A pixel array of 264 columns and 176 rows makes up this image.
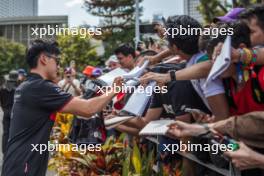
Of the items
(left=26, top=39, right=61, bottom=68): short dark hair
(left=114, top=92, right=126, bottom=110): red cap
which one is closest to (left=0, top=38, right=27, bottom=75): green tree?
(left=114, top=92, right=126, bottom=110): red cap

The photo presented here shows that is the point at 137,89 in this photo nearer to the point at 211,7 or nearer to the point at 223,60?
the point at 223,60

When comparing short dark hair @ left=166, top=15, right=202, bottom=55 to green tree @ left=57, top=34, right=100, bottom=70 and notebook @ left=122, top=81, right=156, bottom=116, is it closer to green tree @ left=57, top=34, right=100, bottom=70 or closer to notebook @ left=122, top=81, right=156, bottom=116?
notebook @ left=122, top=81, right=156, bottom=116

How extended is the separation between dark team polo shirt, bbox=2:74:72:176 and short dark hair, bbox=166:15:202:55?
3.19ft

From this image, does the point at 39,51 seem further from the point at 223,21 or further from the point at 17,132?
the point at 223,21

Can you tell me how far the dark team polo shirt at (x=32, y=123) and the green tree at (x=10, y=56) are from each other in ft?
166

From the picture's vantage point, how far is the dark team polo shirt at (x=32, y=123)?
3.22m

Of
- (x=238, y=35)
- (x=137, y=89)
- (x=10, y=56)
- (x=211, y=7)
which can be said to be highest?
(x=10, y=56)

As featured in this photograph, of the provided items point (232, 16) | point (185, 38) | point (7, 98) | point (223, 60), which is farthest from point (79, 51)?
point (223, 60)

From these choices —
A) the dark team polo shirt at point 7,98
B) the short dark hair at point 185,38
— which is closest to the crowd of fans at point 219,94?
the short dark hair at point 185,38

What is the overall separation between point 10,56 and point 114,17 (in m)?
15.1

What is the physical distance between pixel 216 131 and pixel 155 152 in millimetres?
2273

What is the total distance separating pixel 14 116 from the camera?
3.36m

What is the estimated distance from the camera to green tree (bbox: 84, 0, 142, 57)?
1821 inches

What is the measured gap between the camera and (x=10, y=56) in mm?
53094
